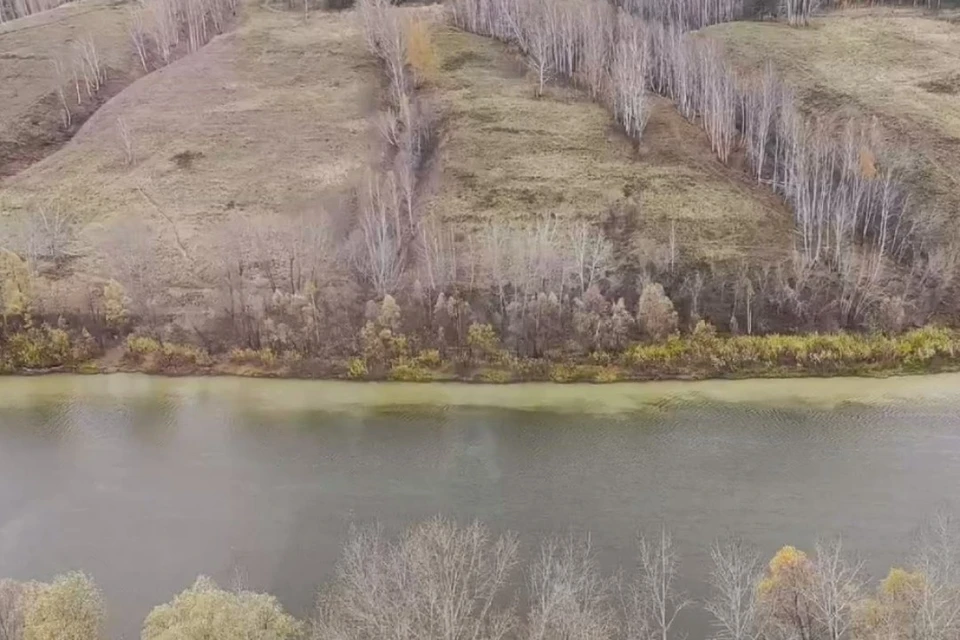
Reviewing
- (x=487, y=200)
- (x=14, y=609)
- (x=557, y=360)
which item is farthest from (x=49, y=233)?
(x=14, y=609)

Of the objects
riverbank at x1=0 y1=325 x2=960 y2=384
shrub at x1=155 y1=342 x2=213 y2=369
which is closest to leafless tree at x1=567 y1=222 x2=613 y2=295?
riverbank at x1=0 y1=325 x2=960 y2=384

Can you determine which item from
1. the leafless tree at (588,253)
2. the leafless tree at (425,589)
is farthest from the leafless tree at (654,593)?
the leafless tree at (588,253)

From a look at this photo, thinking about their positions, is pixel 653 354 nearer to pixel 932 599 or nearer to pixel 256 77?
pixel 932 599

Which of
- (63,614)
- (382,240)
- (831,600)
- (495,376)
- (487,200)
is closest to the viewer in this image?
(831,600)

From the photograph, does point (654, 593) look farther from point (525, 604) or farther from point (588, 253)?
point (588, 253)

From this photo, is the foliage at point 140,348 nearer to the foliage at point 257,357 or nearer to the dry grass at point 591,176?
the foliage at point 257,357

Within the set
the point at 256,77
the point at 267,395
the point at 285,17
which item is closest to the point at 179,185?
the point at 256,77

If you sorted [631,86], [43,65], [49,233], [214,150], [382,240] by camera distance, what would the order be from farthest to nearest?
[43,65], [214,150], [631,86], [49,233], [382,240]
